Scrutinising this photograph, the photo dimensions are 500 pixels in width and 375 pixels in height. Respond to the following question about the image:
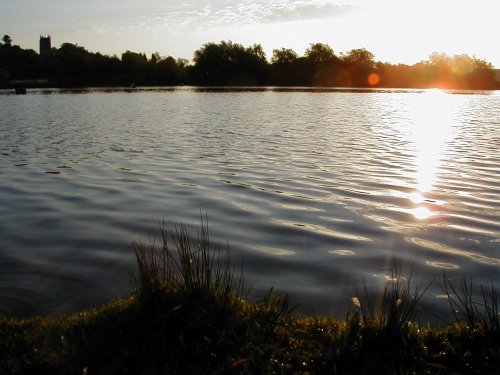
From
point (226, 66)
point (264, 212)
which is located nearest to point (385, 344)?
point (264, 212)

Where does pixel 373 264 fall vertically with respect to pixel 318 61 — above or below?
below

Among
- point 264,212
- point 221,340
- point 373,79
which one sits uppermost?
point 373,79

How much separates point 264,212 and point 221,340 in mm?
6385

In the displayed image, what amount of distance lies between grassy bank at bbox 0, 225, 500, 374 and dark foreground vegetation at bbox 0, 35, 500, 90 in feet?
522

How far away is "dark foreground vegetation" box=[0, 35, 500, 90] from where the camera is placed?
160250mm

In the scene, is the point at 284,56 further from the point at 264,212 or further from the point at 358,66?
the point at 264,212

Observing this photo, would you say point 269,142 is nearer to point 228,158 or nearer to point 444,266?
point 228,158

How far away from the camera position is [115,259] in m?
8.41

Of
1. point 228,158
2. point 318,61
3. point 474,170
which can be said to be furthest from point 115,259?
point 318,61

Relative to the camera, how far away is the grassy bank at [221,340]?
453cm

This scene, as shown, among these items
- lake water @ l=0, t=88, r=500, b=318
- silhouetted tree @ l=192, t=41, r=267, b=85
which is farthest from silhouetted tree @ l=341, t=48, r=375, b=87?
lake water @ l=0, t=88, r=500, b=318

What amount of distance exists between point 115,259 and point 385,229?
16.6 ft

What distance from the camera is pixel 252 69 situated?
181 meters

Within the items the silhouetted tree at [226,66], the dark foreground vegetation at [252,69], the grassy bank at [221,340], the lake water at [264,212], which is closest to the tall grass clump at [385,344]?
the grassy bank at [221,340]
